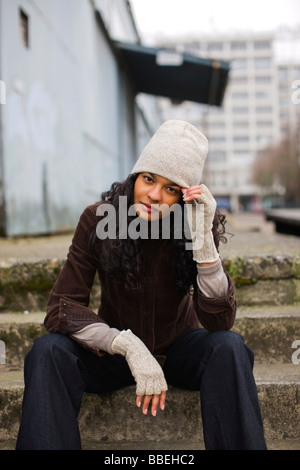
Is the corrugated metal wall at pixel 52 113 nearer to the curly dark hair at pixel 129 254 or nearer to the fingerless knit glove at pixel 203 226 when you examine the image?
the curly dark hair at pixel 129 254

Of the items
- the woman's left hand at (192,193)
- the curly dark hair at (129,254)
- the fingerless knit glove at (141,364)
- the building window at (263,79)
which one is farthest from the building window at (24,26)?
the building window at (263,79)

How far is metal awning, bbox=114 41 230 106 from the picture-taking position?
9.38 meters

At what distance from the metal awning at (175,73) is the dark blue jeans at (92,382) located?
821 centimetres

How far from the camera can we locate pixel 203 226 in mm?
1943

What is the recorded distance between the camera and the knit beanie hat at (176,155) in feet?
6.47

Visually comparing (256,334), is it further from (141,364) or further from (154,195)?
(154,195)

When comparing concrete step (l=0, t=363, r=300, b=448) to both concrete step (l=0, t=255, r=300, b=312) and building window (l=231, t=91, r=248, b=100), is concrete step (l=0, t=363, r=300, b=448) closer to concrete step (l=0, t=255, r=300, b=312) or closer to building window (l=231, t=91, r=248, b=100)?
concrete step (l=0, t=255, r=300, b=312)

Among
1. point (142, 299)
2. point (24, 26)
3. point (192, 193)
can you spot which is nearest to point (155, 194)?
point (192, 193)

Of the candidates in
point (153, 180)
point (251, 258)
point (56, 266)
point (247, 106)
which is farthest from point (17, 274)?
point (247, 106)

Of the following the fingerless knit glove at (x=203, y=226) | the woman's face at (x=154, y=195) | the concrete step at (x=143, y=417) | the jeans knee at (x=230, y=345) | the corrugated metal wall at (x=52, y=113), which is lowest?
the concrete step at (x=143, y=417)

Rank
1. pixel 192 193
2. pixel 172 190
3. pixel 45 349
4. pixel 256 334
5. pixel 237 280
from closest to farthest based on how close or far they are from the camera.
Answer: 1. pixel 45 349
2. pixel 192 193
3. pixel 172 190
4. pixel 256 334
5. pixel 237 280

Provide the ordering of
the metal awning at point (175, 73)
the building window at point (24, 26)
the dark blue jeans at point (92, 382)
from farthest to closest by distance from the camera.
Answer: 1. the metal awning at point (175, 73)
2. the building window at point (24, 26)
3. the dark blue jeans at point (92, 382)

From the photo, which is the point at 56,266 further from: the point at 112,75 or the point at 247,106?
the point at 247,106

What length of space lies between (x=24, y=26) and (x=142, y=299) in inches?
160
